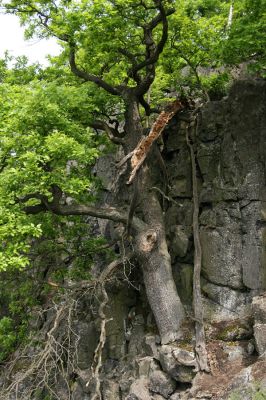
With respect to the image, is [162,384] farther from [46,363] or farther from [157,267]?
[46,363]

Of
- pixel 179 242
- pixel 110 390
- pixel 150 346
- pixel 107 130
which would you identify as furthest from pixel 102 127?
pixel 110 390

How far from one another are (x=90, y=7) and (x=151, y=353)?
28.1ft

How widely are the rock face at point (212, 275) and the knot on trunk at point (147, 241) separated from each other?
1.29 m

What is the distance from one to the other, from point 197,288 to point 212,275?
27.4 inches

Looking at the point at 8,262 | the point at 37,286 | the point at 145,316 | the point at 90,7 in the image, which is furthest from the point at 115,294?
the point at 90,7

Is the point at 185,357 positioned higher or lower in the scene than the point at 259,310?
lower

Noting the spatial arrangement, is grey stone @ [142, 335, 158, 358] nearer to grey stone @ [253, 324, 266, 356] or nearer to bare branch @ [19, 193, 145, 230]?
grey stone @ [253, 324, 266, 356]

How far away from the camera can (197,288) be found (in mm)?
10766

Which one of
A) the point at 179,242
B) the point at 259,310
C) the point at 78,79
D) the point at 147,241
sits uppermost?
the point at 78,79

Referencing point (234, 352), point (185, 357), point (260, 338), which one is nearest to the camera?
point (260, 338)

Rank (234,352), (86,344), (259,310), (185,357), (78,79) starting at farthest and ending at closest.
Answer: (78,79), (86,344), (185,357), (234,352), (259,310)

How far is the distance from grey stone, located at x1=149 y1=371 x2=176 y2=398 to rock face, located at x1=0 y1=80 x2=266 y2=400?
21 mm

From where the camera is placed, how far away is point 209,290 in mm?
11180

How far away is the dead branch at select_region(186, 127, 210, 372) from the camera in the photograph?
31.7 feet
